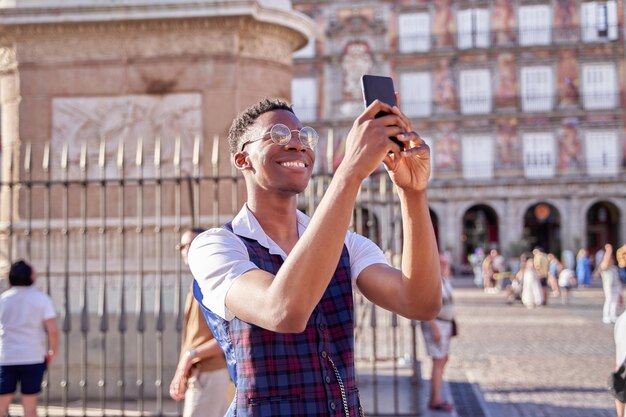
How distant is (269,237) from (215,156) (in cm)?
317

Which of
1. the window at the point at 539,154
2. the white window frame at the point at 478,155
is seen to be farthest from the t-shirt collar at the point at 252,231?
the window at the point at 539,154

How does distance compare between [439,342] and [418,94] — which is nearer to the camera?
[439,342]

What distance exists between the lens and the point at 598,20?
31562mm

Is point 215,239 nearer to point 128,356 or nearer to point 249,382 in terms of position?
point 249,382

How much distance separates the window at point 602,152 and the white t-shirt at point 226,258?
31195 millimetres

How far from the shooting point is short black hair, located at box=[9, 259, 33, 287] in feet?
14.7

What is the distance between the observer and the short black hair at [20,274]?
4.48 meters

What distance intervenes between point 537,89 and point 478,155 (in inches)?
147

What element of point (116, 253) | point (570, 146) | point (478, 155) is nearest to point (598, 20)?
point (570, 146)

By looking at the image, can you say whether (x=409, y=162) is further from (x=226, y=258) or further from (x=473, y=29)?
(x=473, y=29)

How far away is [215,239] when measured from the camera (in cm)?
171

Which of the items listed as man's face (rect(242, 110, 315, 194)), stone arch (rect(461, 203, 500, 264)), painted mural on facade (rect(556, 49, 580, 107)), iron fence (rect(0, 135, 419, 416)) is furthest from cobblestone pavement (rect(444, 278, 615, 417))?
stone arch (rect(461, 203, 500, 264))

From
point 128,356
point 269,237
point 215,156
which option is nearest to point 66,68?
point 215,156

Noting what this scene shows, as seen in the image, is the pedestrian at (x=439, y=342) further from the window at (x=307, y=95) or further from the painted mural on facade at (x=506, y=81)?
the painted mural on facade at (x=506, y=81)
